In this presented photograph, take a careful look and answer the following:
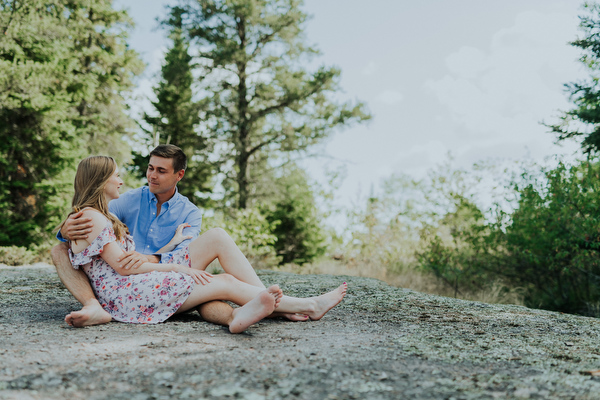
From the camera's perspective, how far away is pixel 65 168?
1226cm

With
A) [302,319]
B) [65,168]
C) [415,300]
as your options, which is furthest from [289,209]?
[302,319]

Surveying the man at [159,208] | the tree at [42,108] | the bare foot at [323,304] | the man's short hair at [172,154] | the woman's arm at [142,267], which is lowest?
the bare foot at [323,304]

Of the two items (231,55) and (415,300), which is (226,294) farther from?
(231,55)

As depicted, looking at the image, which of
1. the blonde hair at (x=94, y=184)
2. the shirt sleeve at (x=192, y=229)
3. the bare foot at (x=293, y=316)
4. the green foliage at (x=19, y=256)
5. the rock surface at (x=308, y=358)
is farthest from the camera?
the green foliage at (x=19, y=256)

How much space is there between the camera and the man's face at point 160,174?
10.9 ft

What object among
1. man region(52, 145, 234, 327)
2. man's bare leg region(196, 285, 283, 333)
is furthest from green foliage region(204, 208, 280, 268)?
man's bare leg region(196, 285, 283, 333)

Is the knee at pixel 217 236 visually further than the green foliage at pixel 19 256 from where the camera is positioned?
No

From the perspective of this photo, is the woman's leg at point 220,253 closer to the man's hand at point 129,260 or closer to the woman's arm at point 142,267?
the woman's arm at point 142,267

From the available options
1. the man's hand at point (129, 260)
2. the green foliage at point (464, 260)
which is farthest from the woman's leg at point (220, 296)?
the green foliage at point (464, 260)

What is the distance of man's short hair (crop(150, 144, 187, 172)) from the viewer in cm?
330

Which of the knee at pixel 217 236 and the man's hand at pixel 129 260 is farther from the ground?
the knee at pixel 217 236

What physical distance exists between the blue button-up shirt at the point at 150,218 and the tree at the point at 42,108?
9.36 metres

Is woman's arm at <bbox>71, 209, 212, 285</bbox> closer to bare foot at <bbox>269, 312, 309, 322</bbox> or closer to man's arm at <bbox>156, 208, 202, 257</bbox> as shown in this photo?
man's arm at <bbox>156, 208, 202, 257</bbox>

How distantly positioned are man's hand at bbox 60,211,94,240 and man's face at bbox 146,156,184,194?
0.76 metres
